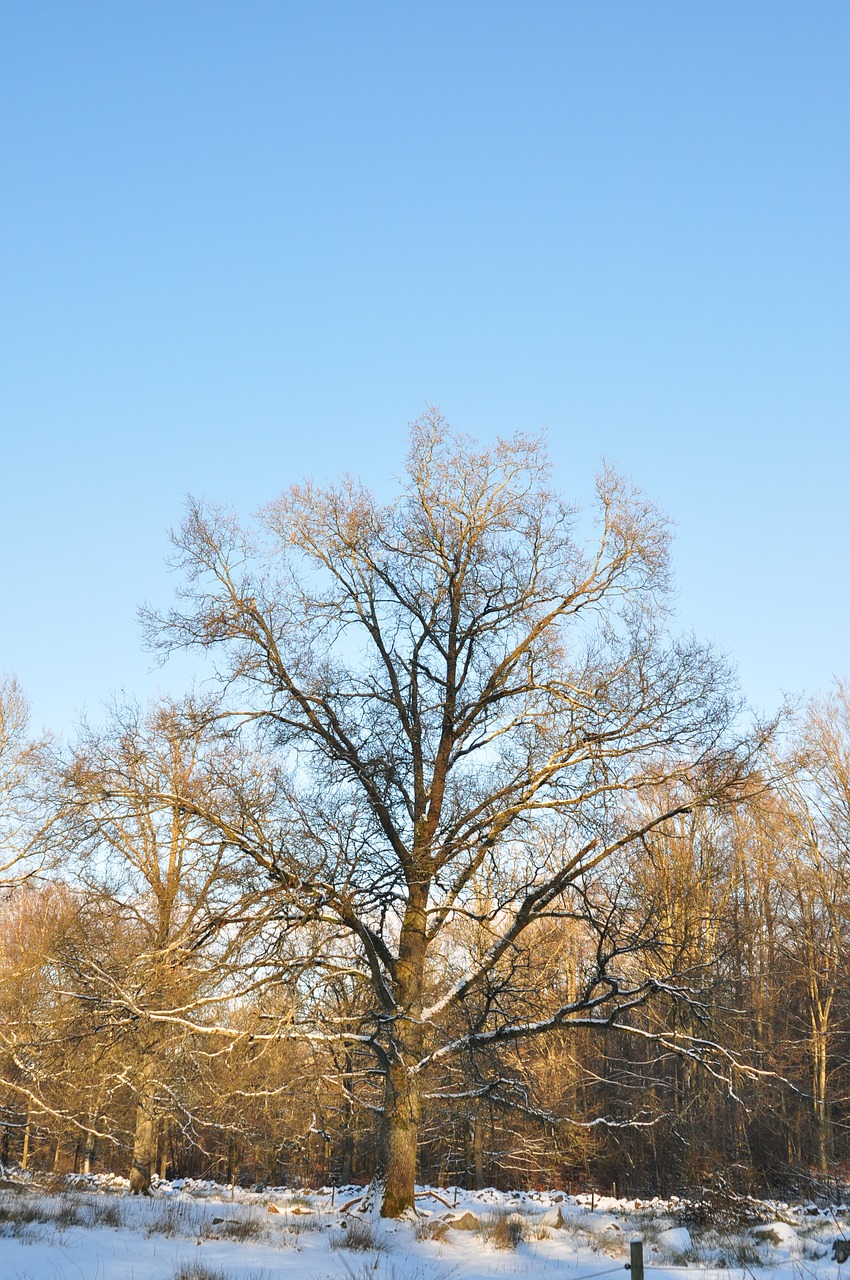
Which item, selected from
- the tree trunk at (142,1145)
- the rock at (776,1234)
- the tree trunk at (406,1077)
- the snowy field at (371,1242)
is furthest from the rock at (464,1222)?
the tree trunk at (142,1145)

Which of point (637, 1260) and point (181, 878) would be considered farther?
point (181, 878)

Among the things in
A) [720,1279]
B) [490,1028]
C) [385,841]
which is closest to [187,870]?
[385,841]

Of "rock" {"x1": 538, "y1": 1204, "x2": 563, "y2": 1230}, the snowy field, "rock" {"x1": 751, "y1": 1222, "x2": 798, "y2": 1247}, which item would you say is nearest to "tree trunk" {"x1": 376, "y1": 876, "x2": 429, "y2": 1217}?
the snowy field

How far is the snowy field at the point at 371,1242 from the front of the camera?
31.3 ft

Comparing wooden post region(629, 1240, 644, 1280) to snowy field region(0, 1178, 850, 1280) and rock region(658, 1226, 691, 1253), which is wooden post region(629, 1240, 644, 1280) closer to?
snowy field region(0, 1178, 850, 1280)

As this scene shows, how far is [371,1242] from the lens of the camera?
1176 cm

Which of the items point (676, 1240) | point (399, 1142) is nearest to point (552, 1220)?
point (676, 1240)

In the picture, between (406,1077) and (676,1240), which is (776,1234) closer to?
(676,1240)

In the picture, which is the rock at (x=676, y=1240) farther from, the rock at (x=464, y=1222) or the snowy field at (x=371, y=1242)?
the rock at (x=464, y=1222)

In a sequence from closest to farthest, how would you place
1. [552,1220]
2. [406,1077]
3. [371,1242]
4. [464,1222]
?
1. [371,1242]
2. [406,1077]
3. [464,1222]
4. [552,1220]

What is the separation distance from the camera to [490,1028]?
15.1 meters

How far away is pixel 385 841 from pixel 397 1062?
3.02 metres

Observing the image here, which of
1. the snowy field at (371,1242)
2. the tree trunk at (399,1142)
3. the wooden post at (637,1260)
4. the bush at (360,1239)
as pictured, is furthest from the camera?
the tree trunk at (399,1142)

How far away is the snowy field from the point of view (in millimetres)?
9531
